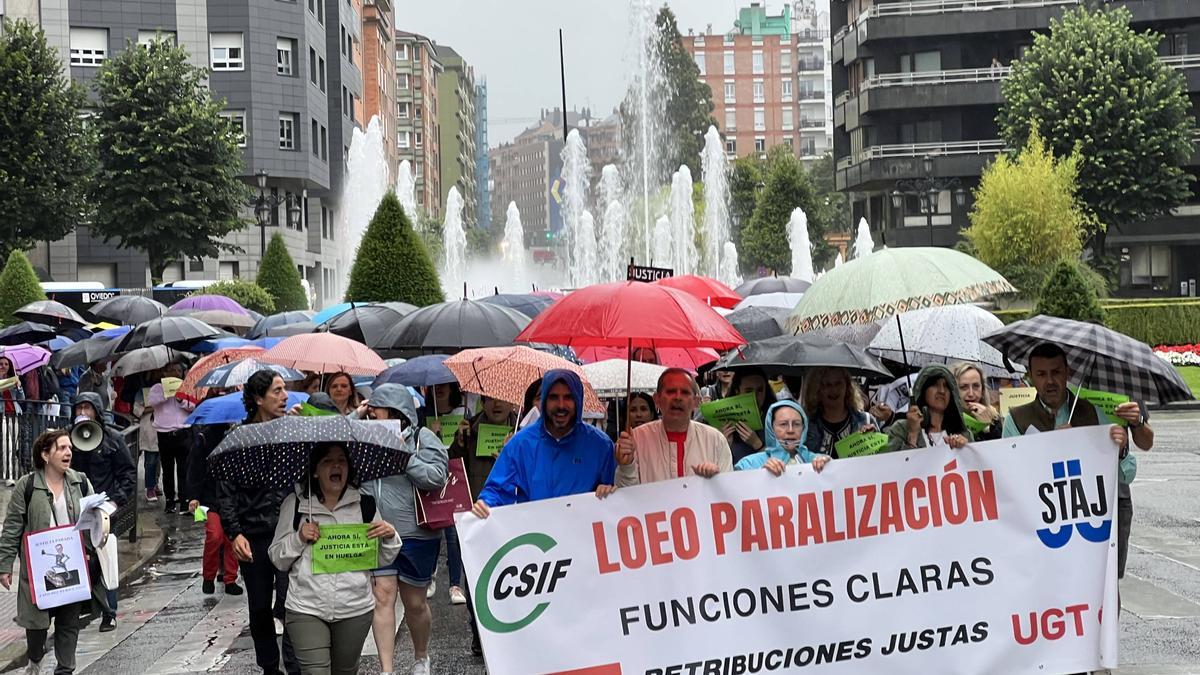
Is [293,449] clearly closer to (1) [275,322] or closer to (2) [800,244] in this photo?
(1) [275,322]

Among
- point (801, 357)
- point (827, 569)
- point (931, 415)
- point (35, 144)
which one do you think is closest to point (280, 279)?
point (35, 144)

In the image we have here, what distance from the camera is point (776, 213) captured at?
85.6 m

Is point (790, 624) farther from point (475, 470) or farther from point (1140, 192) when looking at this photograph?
point (1140, 192)

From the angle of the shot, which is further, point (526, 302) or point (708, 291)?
point (526, 302)

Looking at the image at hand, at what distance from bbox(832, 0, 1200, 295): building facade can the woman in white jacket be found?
58.7 m

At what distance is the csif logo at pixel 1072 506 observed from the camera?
7312mm

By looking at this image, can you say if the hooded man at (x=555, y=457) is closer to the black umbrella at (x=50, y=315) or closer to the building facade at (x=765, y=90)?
the black umbrella at (x=50, y=315)

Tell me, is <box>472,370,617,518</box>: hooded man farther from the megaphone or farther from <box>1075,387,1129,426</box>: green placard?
the megaphone

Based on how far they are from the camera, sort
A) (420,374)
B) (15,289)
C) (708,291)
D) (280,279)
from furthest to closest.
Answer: (280,279), (15,289), (708,291), (420,374)

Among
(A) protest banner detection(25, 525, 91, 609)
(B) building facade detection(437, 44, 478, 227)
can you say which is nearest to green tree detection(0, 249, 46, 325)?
(A) protest banner detection(25, 525, 91, 609)

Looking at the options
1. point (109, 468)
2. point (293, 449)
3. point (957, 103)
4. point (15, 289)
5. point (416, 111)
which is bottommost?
point (109, 468)

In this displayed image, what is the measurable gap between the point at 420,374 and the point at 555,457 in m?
4.26

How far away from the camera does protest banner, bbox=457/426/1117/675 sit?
269 inches

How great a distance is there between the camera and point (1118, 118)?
56031 mm
